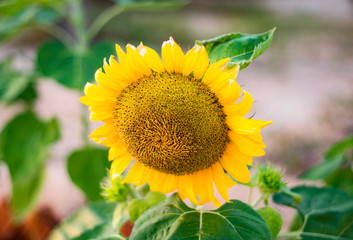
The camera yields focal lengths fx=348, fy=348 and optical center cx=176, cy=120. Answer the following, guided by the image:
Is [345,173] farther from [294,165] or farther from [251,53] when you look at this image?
[294,165]

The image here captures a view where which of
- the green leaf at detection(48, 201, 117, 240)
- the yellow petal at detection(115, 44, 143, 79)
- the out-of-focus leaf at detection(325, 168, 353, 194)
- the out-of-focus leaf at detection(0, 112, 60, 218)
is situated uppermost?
the yellow petal at detection(115, 44, 143, 79)

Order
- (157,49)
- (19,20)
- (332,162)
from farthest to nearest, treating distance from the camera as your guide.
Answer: (157,49) < (19,20) < (332,162)

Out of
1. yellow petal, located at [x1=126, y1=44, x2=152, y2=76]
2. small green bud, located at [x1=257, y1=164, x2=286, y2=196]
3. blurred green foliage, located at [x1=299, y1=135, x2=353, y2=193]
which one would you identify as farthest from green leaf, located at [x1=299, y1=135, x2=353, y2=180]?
yellow petal, located at [x1=126, y1=44, x2=152, y2=76]

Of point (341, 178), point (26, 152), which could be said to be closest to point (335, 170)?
point (341, 178)

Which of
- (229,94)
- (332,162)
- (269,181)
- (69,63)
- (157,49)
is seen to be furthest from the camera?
(157,49)

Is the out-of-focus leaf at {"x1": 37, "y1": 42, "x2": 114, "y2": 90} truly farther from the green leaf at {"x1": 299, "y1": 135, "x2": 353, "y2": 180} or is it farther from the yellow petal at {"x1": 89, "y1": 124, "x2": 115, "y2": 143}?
the green leaf at {"x1": 299, "y1": 135, "x2": 353, "y2": 180}

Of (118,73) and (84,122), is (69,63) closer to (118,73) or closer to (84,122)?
(84,122)

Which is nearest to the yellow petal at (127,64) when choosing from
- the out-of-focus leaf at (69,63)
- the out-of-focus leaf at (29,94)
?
the out-of-focus leaf at (69,63)
